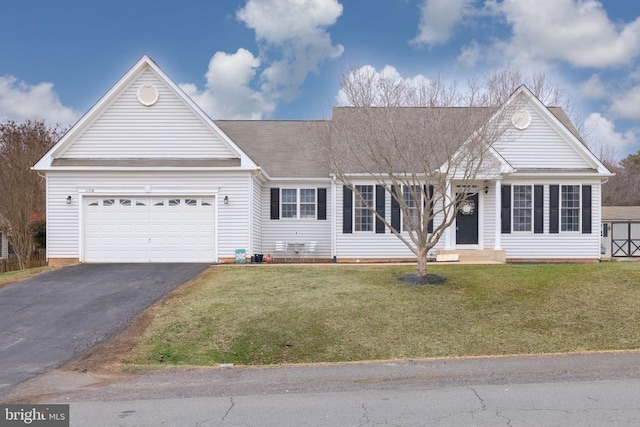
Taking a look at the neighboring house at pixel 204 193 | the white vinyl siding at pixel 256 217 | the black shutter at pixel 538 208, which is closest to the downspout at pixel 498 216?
the neighboring house at pixel 204 193

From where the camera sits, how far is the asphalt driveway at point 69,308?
10.2 metres

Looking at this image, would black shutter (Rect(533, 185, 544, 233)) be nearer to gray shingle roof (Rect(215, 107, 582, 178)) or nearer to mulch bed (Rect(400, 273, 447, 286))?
gray shingle roof (Rect(215, 107, 582, 178))

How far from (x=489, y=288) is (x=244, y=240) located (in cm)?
863

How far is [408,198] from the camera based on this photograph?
21.3m

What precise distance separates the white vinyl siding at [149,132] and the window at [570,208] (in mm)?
12274

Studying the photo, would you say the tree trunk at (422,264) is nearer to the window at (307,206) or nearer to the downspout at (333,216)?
the downspout at (333,216)

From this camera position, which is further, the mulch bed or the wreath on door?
the wreath on door

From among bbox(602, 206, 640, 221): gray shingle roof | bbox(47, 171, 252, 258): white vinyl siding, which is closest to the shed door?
bbox(602, 206, 640, 221): gray shingle roof

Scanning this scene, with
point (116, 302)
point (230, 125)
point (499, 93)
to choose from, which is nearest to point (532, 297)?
point (499, 93)

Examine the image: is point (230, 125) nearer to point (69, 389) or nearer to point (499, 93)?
point (499, 93)

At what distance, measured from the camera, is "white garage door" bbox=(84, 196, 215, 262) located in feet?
65.6

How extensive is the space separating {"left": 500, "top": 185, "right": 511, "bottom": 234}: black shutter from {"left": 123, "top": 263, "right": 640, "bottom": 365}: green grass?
485 centimetres

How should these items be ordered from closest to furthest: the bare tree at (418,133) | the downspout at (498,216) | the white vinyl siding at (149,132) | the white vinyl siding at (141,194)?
the bare tree at (418,133)
the white vinyl siding at (141,194)
the white vinyl siding at (149,132)
the downspout at (498,216)

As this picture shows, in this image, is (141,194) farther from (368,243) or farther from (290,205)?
(368,243)
